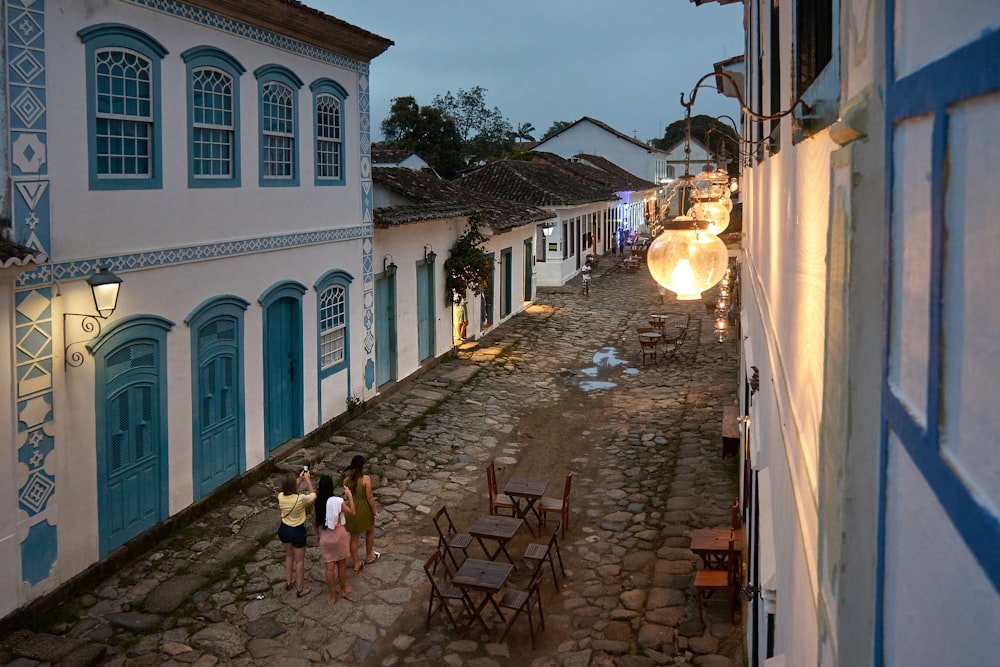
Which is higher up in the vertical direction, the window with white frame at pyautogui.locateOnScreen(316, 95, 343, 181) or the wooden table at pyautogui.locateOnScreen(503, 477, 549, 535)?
the window with white frame at pyautogui.locateOnScreen(316, 95, 343, 181)

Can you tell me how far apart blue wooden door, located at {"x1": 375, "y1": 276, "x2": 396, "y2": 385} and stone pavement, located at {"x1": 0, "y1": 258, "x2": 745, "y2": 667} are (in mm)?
504

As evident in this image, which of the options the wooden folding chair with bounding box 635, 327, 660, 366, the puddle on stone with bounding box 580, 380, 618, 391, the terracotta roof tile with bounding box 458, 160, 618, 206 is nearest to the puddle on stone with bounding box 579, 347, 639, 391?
the puddle on stone with bounding box 580, 380, 618, 391

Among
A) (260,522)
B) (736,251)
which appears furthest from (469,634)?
(736,251)

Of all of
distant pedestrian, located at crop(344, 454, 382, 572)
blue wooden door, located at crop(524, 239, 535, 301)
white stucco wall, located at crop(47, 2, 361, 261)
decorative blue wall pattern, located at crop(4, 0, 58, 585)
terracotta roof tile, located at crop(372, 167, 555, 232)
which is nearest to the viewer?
decorative blue wall pattern, located at crop(4, 0, 58, 585)

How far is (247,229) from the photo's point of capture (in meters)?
12.7

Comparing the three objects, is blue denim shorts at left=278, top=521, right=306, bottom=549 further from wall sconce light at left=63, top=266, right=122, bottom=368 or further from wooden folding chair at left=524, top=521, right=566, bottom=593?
wall sconce light at left=63, top=266, right=122, bottom=368

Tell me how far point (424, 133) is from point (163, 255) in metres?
41.3

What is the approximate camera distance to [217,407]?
12172 millimetres

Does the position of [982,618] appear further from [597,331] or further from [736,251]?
[597,331]

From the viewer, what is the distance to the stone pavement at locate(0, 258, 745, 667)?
8734mm

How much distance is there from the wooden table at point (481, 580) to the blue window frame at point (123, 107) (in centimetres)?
555

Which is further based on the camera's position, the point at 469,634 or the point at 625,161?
the point at 625,161

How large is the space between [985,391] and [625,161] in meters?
66.2

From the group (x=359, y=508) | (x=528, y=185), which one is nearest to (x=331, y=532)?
(x=359, y=508)
